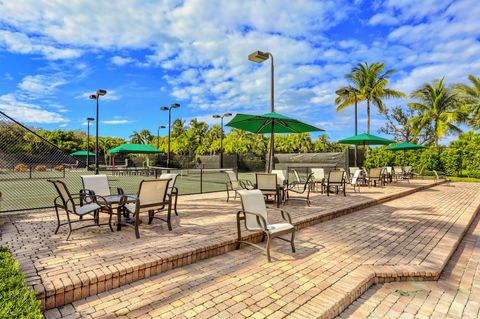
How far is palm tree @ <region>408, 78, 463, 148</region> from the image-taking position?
2294cm

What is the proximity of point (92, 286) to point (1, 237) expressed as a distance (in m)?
2.42

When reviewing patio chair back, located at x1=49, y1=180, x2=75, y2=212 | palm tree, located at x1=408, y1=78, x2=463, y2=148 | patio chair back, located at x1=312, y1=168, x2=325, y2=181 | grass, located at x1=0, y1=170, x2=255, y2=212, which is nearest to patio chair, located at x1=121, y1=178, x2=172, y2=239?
patio chair back, located at x1=49, y1=180, x2=75, y2=212

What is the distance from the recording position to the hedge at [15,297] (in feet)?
5.80

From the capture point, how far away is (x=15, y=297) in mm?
1951

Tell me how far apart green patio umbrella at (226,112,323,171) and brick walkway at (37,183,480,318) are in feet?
9.36

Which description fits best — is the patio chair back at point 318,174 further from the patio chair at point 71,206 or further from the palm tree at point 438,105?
the palm tree at point 438,105

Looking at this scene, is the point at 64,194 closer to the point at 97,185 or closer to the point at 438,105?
the point at 97,185

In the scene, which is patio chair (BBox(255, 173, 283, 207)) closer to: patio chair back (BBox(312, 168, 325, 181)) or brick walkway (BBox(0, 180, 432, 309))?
brick walkway (BBox(0, 180, 432, 309))

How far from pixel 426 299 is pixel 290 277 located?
1360mm

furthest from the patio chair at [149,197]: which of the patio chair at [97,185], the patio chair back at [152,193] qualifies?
the patio chair at [97,185]

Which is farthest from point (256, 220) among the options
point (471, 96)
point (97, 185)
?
point (471, 96)

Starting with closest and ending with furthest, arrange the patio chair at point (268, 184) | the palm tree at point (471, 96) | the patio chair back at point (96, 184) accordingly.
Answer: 1. the patio chair back at point (96, 184)
2. the patio chair at point (268, 184)
3. the palm tree at point (471, 96)

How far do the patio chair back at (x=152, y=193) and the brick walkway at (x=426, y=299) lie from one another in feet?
9.62

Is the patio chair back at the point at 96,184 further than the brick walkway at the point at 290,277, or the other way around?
the patio chair back at the point at 96,184
